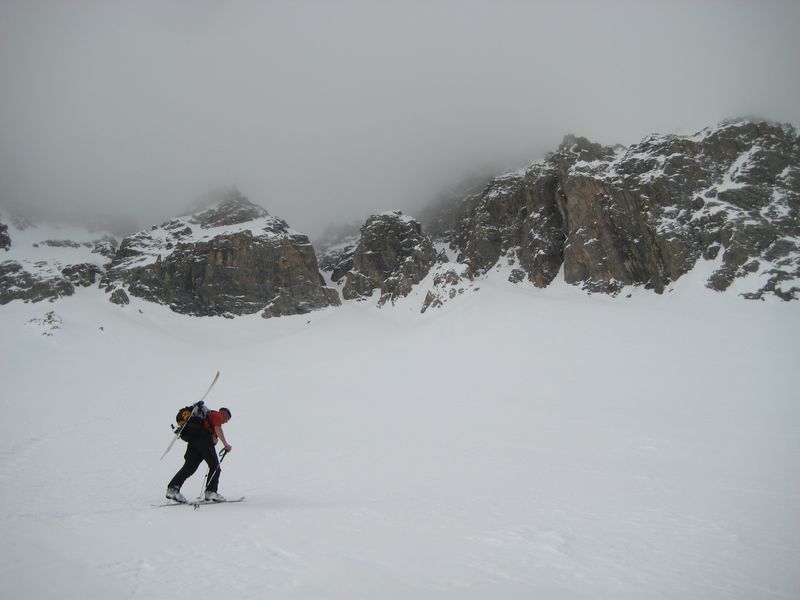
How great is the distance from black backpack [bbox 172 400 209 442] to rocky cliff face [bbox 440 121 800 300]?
5482cm

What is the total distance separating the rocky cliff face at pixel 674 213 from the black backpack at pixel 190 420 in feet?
180

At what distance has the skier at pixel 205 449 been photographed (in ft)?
27.0

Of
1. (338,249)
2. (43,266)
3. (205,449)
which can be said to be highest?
(205,449)

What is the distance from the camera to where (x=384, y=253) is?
94.9 metres

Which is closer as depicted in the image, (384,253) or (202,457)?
(202,457)

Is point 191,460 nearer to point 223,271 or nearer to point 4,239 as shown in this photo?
point 223,271

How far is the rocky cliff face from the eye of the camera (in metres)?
49.3

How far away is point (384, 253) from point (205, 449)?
8748cm

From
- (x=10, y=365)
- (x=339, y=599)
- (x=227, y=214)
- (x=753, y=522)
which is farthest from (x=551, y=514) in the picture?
(x=227, y=214)

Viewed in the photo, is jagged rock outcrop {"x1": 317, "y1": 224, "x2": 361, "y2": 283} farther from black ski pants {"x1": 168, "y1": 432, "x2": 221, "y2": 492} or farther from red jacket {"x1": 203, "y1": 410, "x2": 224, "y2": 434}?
black ski pants {"x1": 168, "y1": 432, "x2": 221, "y2": 492}

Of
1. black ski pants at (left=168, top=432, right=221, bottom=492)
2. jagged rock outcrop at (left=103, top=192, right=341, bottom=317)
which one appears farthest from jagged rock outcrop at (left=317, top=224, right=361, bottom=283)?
black ski pants at (left=168, top=432, right=221, bottom=492)

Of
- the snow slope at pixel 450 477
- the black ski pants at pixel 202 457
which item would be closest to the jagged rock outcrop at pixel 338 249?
the snow slope at pixel 450 477

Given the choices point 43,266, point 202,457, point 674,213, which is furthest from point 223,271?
Result: point 202,457

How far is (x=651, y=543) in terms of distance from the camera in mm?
5930
